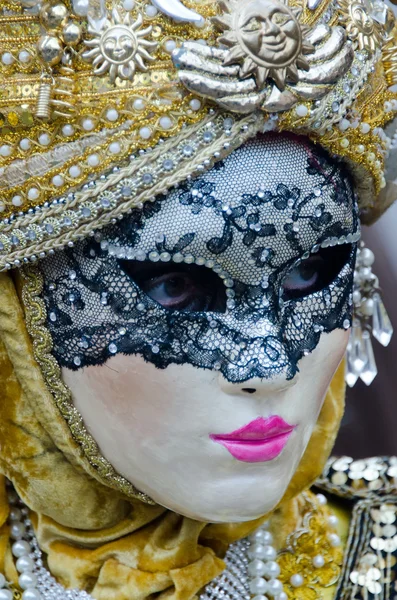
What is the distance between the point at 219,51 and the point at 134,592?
745mm

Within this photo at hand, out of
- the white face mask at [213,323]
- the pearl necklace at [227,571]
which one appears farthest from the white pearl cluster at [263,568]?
the white face mask at [213,323]

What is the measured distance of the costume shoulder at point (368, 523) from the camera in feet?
5.29

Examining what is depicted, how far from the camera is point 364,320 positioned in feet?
5.74

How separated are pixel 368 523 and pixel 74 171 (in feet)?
2.57

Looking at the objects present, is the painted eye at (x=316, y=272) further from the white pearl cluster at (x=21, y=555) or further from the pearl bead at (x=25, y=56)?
the white pearl cluster at (x=21, y=555)

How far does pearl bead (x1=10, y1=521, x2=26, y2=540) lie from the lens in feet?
5.10

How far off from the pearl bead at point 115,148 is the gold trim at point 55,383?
0.21 metres

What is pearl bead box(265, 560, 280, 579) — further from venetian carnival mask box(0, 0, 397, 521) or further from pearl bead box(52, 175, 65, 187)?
pearl bead box(52, 175, 65, 187)

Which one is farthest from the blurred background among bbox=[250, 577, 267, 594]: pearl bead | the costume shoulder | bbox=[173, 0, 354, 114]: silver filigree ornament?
bbox=[173, 0, 354, 114]: silver filigree ornament

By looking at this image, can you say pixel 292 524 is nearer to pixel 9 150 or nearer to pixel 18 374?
pixel 18 374

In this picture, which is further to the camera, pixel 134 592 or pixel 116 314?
pixel 134 592

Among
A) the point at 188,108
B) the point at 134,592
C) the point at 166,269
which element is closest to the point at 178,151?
the point at 188,108

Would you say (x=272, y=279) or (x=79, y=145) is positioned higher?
(x=79, y=145)

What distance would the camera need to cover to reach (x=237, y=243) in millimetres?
1288
